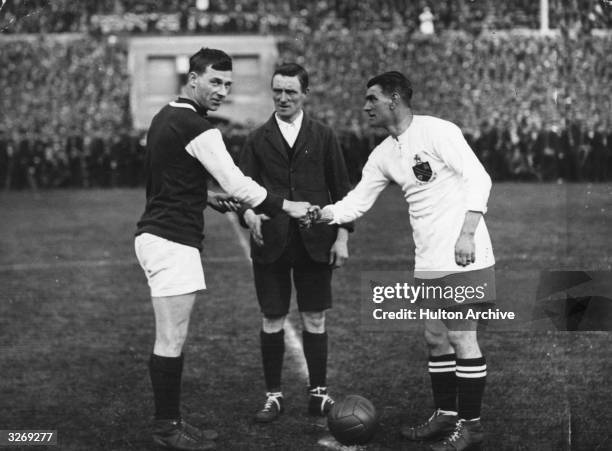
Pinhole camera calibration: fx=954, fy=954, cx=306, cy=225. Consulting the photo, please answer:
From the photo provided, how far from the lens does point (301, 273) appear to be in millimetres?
6004

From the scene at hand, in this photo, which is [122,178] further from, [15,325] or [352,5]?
A: [15,325]

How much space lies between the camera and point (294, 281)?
599 centimetres

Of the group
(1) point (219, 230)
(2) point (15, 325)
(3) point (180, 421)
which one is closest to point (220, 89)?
(3) point (180, 421)

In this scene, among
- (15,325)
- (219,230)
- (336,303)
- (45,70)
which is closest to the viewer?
(15,325)

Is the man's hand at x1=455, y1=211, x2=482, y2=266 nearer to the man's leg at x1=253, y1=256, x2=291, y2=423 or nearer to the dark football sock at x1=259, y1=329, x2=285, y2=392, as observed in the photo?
the man's leg at x1=253, y1=256, x2=291, y2=423

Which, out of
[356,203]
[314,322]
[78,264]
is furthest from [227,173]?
[78,264]

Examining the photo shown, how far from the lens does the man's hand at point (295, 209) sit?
5.54m

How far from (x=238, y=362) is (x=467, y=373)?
2600mm

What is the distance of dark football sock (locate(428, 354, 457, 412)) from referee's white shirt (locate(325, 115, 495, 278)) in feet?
1.75

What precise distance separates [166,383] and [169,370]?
8cm

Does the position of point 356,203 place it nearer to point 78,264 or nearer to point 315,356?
point 315,356

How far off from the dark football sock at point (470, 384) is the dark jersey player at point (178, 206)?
4.64 feet

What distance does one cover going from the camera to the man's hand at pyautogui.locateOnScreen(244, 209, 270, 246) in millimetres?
5727

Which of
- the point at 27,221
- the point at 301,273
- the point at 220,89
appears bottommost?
the point at 27,221
